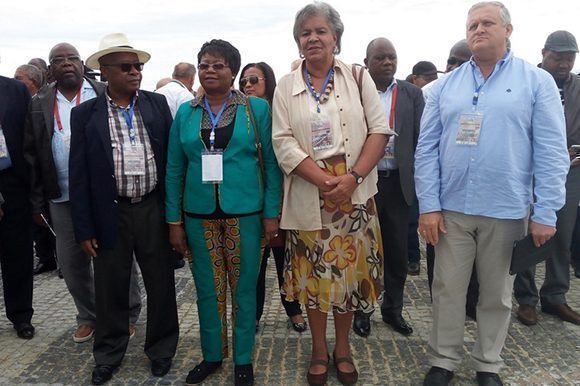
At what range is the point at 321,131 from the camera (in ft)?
10.0

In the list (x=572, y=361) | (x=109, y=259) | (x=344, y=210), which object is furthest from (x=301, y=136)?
(x=572, y=361)

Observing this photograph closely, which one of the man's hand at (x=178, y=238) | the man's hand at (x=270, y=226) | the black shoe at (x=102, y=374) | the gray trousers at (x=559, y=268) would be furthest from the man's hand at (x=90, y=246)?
the gray trousers at (x=559, y=268)

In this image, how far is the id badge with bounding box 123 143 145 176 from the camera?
3.24 meters

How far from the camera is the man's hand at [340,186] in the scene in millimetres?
2986

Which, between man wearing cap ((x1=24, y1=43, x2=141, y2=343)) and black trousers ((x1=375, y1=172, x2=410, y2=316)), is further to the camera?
black trousers ((x1=375, y1=172, x2=410, y2=316))

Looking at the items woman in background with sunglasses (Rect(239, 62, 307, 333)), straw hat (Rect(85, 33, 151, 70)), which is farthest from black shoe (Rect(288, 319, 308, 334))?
straw hat (Rect(85, 33, 151, 70))

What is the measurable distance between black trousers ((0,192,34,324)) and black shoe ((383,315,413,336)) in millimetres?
3037

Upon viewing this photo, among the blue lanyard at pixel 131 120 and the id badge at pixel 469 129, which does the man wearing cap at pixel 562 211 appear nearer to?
the id badge at pixel 469 129

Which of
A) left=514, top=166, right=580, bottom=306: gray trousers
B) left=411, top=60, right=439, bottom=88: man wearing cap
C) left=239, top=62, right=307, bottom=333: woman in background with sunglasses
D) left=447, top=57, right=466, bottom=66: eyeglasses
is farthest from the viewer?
left=411, top=60, right=439, bottom=88: man wearing cap

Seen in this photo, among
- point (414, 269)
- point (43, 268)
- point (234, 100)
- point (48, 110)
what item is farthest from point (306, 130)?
point (43, 268)

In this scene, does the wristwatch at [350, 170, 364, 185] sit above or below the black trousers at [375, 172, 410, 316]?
above

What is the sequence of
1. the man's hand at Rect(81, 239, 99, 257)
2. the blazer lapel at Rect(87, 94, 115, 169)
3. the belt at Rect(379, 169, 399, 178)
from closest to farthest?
the blazer lapel at Rect(87, 94, 115, 169), the man's hand at Rect(81, 239, 99, 257), the belt at Rect(379, 169, 399, 178)

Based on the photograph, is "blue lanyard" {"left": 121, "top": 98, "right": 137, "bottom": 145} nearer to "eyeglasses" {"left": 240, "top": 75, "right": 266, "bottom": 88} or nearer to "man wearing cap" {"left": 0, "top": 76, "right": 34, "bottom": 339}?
"eyeglasses" {"left": 240, "top": 75, "right": 266, "bottom": 88}

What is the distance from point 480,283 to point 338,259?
3.02ft
